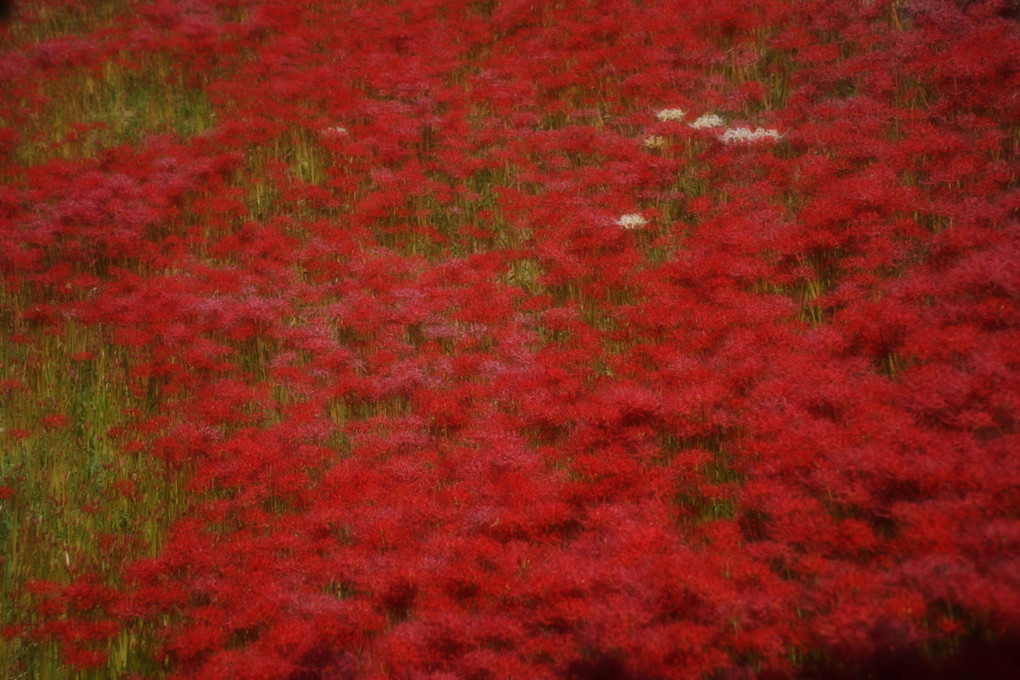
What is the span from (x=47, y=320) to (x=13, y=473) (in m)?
1.76

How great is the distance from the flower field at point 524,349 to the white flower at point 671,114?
0.18 meters

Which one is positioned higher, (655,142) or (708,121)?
(708,121)

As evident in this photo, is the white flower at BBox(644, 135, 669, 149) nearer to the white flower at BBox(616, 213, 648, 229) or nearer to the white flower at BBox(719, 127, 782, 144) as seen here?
the white flower at BBox(719, 127, 782, 144)

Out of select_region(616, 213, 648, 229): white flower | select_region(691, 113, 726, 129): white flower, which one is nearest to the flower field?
select_region(616, 213, 648, 229): white flower

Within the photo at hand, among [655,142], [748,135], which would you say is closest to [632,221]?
[655,142]

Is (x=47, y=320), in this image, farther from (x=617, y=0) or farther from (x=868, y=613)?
(x=617, y=0)

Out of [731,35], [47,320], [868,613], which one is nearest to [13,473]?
[47,320]

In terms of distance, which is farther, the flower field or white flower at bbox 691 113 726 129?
white flower at bbox 691 113 726 129

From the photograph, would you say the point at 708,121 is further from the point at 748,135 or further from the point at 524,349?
the point at 524,349

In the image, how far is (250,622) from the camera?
3807mm

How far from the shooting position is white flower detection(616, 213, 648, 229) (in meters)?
6.65

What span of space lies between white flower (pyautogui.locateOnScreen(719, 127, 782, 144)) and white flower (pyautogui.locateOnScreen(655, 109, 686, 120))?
631mm

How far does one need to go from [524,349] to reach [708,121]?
11.6 feet

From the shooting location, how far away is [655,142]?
25.1 ft
